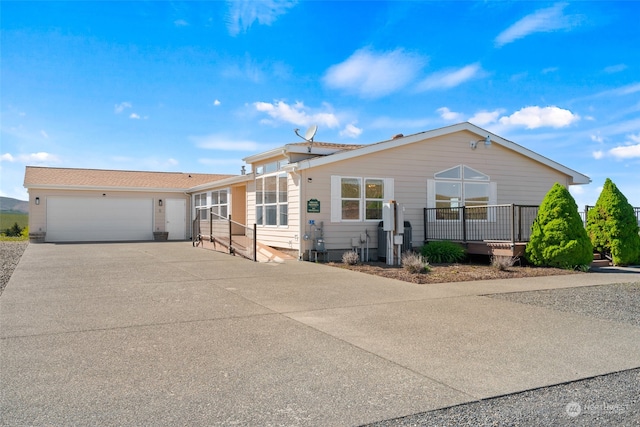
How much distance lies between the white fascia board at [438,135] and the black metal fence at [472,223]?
6.98 feet

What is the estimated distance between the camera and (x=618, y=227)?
13891 millimetres

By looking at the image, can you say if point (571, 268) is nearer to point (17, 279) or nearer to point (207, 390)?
point (207, 390)

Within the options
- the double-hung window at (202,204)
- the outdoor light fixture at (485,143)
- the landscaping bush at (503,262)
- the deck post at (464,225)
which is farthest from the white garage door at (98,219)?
the landscaping bush at (503,262)

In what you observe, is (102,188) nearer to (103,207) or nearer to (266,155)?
(103,207)

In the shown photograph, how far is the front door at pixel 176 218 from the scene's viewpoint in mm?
25731

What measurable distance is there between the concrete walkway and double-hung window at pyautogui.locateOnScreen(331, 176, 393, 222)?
16.8 feet

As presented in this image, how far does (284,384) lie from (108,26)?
1187 cm

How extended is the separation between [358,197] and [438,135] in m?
3.47

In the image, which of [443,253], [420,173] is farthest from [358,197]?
[443,253]

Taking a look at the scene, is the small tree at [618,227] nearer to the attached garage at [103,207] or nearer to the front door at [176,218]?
the attached garage at [103,207]

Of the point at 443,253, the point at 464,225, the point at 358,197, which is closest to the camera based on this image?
the point at 443,253

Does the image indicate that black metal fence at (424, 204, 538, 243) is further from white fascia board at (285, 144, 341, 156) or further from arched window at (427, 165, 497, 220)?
white fascia board at (285, 144, 341, 156)

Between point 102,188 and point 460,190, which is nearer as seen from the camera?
point 460,190

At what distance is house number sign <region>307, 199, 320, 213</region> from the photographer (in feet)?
45.6
